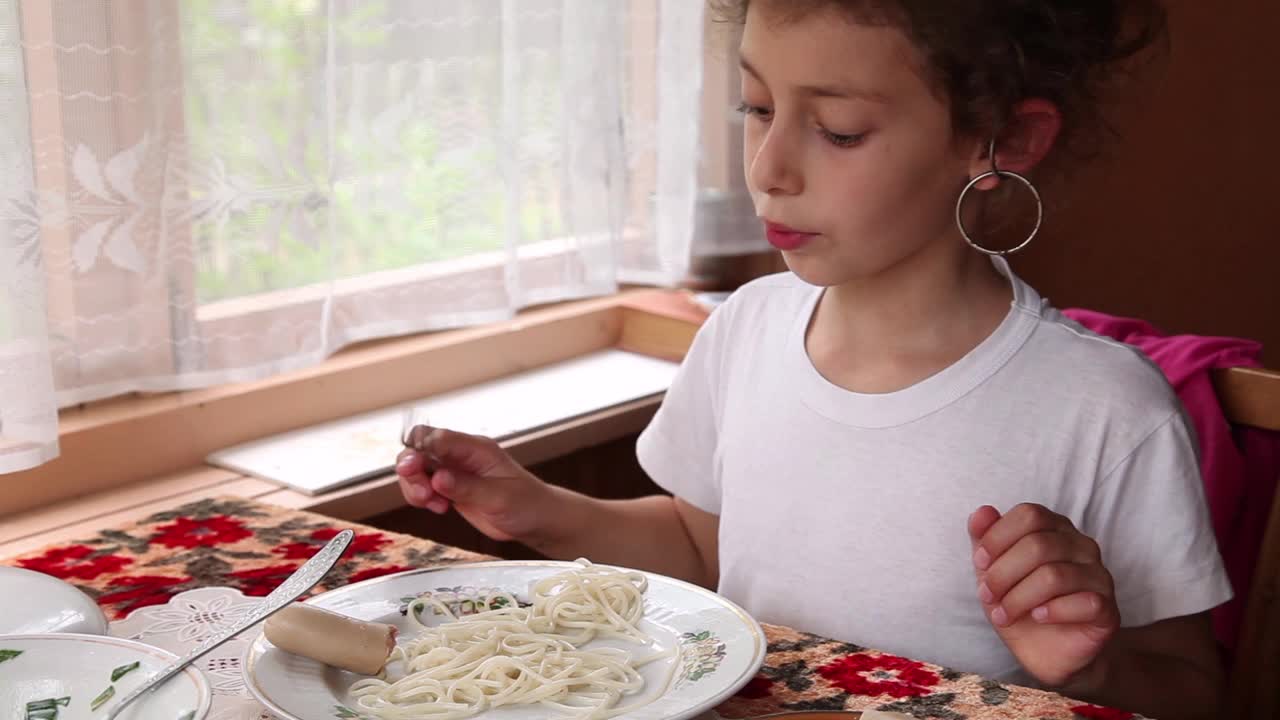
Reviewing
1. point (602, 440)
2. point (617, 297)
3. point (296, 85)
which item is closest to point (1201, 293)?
point (617, 297)

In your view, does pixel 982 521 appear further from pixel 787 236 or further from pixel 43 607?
pixel 43 607

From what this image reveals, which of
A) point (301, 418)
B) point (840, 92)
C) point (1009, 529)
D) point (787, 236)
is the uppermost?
point (840, 92)

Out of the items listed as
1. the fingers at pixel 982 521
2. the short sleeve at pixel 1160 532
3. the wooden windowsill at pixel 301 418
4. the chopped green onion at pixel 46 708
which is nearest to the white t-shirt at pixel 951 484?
the short sleeve at pixel 1160 532

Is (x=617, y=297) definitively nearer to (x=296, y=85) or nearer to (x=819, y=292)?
(x=296, y=85)

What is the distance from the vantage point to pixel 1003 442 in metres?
1.14

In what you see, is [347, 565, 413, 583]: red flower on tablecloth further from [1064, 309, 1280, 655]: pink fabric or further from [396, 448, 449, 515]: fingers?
[1064, 309, 1280, 655]: pink fabric

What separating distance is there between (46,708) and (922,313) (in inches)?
28.6

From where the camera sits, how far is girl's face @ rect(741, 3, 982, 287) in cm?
104

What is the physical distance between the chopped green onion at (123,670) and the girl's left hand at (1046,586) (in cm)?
51

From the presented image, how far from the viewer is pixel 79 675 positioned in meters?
0.80

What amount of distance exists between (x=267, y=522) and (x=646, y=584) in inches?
16.5

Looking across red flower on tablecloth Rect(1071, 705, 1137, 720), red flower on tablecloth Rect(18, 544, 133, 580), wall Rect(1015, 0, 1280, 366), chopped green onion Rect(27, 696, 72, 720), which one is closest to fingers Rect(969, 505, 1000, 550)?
red flower on tablecloth Rect(1071, 705, 1137, 720)

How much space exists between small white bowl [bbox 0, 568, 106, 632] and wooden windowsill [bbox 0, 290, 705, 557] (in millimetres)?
376

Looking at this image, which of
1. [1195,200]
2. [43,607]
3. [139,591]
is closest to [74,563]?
[139,591]
